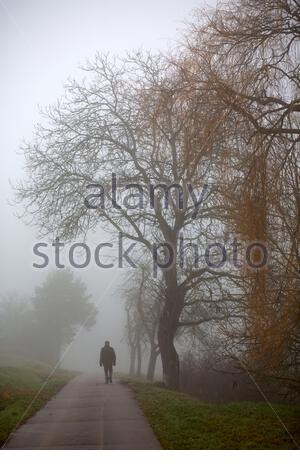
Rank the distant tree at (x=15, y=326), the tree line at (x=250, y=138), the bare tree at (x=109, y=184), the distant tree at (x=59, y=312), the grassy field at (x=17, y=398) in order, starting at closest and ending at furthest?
the tree line at (x=250, y=138) < the grassy field at (x=17, y=398) < the bare tree at (x=109, y=184) < the distant tree at (x=59, y=312) < the distant tree at (x=15, y=326)

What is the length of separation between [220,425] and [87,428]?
2089 mm

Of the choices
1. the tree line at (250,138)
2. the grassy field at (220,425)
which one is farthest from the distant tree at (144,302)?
the tree line at (250,138)

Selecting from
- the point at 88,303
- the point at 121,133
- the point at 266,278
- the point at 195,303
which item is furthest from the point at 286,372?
the point at 88,303

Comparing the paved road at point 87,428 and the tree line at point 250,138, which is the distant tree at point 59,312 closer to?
the paved road at point 87,428

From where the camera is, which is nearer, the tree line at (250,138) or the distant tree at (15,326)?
the tree line at (250,138)

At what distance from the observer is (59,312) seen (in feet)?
112

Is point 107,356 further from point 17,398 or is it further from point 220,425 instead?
point 220,425

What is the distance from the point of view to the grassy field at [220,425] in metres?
5.93

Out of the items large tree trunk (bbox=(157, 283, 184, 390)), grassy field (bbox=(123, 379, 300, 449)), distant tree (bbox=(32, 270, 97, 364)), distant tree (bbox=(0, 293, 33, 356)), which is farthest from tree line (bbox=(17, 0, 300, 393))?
distant tree (bbox=(0, 293, 33, 356))

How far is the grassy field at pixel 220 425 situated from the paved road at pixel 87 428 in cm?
28

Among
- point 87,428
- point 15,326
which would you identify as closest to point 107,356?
point 87,428

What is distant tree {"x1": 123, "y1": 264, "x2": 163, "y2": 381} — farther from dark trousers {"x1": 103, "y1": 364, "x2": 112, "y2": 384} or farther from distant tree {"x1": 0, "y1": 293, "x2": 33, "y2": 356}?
distant tree {"x1": 0, "y1": 293, "x2": 33, "y2": 356}
